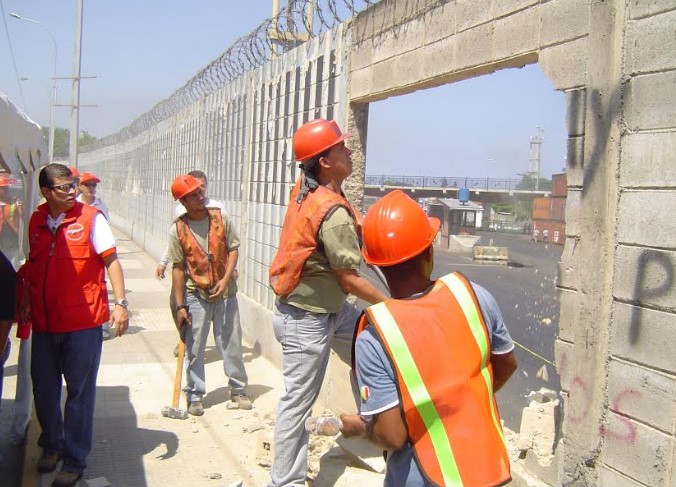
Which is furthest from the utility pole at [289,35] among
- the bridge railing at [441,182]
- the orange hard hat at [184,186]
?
the bridge railing at [441,182]

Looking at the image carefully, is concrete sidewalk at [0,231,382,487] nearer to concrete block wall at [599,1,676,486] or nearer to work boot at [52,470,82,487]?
work boot at [52,470,82,487]

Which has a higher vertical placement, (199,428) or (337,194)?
(337,194)

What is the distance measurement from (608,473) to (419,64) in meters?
2.74

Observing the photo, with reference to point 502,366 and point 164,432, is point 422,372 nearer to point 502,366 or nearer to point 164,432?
point 502,366

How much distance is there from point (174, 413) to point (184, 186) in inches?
70.7

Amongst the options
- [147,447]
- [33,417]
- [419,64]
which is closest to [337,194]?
[419,64]

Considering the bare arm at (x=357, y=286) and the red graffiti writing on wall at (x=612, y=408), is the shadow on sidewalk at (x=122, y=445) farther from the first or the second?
the red graffiti writing on wall at (x=612, y=408)

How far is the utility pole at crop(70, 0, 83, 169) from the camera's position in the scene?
18.0 meters

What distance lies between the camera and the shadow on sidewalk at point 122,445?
447 centimetres

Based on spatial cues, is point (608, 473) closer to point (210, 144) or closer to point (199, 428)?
point (199, 428)

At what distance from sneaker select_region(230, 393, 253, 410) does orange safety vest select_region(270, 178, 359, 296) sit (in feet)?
7.52

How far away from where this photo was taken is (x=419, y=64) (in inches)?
181

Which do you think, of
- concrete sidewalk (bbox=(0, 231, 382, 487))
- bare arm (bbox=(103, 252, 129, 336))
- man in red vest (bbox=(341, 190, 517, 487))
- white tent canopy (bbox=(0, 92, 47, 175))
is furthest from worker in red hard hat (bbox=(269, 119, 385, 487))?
white tent canopy (bbox=(0, 92, 47, 175))

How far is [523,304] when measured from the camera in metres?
16.9
